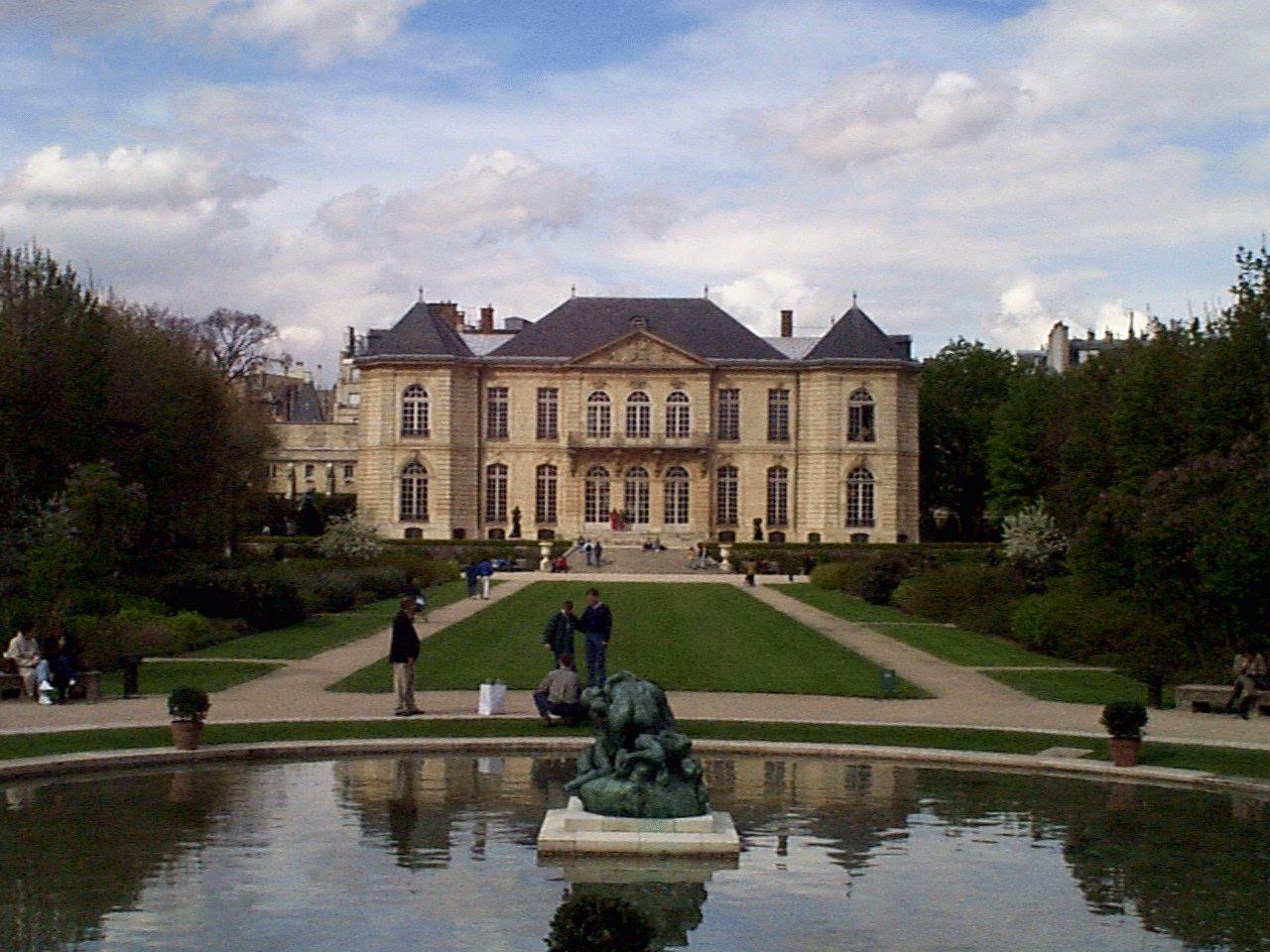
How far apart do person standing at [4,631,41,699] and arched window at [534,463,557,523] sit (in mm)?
58067

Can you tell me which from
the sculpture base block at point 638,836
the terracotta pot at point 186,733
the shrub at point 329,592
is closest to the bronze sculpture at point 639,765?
the sculpture base block at point 638,836

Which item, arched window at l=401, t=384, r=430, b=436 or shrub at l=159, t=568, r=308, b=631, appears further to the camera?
arched window at l=401, t=384, r=430, b=436

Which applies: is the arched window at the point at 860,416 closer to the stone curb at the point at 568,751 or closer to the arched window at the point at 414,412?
the arched window at the point at 414,412

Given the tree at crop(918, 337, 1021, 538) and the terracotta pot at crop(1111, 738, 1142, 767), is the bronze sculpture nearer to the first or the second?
the terracotta pot at crop(1111, 738, 1142, 767)

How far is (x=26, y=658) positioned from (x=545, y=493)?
58.7 meters

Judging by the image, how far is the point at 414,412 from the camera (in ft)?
265

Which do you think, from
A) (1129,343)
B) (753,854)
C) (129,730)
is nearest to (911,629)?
(1129,343)

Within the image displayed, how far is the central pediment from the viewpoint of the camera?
80.4 m

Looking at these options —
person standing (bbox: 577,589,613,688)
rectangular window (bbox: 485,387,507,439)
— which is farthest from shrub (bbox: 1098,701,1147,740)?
rectangular window (bbox: 485,387,507,439)

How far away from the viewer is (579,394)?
8125 centimetres

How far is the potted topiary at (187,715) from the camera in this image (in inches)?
672

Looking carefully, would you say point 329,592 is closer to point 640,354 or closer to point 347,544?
point 347,544

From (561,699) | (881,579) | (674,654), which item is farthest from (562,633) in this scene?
(881,579)

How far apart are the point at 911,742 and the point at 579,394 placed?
63.1m
